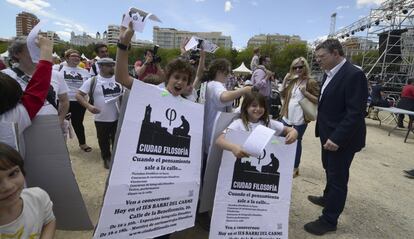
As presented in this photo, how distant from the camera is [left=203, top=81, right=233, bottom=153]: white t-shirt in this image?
2.82 m

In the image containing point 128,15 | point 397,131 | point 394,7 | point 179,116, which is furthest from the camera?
point 394,7

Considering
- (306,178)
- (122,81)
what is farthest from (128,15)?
(306,178)

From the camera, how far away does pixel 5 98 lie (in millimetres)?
1858

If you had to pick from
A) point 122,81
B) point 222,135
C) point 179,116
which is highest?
point 122,81

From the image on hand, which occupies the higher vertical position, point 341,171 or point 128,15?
point 128,15

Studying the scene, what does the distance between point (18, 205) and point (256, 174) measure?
164cm

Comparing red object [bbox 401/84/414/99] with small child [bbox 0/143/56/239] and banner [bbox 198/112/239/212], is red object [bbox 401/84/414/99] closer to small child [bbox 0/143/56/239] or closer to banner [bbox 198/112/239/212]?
banner [bbox 198/112/239/212]

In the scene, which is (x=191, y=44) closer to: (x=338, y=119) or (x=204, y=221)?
(x=338, y=119)

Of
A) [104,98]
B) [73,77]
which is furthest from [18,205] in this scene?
[73,77]

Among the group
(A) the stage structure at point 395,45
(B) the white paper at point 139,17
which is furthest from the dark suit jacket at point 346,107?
(A) the stage structure at point 395,45

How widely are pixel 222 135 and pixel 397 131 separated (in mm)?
10715

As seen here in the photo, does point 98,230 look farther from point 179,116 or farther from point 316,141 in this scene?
point 316,141

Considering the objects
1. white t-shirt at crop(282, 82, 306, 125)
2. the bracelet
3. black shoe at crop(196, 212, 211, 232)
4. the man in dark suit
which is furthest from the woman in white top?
the bracelet

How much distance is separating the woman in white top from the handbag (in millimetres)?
50
